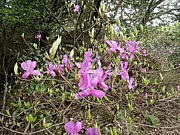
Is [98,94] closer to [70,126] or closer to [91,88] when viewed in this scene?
[91,88]

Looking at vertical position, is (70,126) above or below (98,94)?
below

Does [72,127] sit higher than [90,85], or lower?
lower

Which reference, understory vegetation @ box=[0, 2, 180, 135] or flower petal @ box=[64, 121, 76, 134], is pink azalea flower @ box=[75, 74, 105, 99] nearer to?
understory vegetation @ box=[0, 2, 180, 135]

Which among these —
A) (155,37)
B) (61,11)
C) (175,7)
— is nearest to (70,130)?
(61,11)

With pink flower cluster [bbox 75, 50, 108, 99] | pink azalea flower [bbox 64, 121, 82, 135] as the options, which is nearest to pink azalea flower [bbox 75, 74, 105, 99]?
pink flower cluster [bbox 75, 50, 108, 99]

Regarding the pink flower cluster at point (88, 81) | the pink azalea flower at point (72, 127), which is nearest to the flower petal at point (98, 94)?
the pink flower cluster at point (88, 81)

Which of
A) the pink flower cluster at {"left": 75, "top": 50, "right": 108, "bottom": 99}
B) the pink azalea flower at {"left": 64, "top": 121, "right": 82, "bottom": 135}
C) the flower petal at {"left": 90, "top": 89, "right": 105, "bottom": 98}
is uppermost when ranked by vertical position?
the pink flower cluster at {"left": 75, "top": 50, "right": 108, "bottom": 99}

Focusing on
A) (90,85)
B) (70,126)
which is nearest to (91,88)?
(90,85)

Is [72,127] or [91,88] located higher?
[91,88]

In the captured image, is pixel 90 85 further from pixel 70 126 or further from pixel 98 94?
pixel 70 126

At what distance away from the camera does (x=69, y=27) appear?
4.56m

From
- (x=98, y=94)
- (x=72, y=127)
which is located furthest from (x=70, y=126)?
(x=98, y=94)

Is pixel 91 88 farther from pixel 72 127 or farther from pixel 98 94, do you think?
pixel 72 127

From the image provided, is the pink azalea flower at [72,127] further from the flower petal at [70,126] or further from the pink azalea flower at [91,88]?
the pink azalea flower at [91,88]
